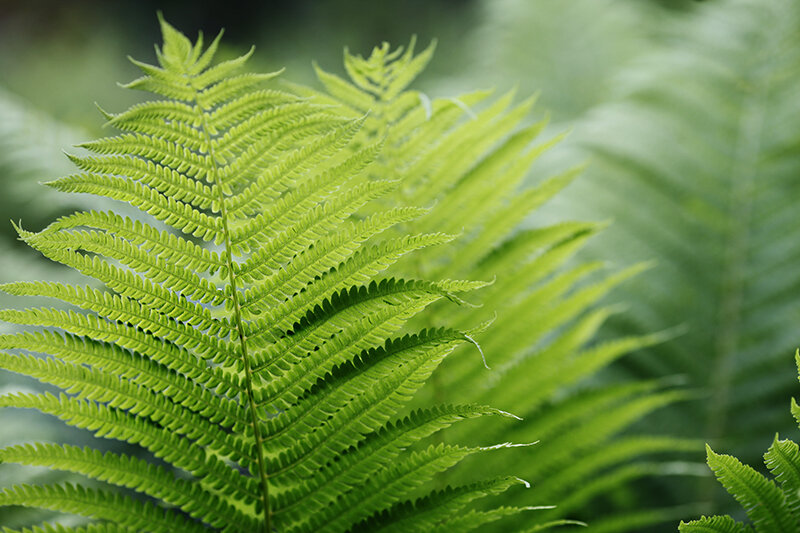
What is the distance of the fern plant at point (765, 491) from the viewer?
507mm

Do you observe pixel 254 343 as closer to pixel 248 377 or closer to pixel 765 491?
pixel 248 377

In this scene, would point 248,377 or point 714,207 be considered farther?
point 714,207

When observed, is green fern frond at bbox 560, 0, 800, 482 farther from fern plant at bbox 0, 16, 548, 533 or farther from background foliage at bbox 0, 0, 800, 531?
fern plant at bbox 0, 16, 548, 533

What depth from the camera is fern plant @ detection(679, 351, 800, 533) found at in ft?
1.66

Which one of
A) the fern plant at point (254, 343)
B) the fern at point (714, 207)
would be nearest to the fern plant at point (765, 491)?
the fern plant at point (254, 343)

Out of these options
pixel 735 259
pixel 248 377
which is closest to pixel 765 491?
pixel 248 377

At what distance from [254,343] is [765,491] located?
0.42 metres

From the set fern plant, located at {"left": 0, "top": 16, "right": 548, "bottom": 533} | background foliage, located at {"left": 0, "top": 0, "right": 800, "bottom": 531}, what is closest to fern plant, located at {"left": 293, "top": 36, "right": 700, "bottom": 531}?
background foliage, located at {"left": 0, "top": 0, "right": 800, "bottom": 531}

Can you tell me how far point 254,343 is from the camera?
1.91 feet

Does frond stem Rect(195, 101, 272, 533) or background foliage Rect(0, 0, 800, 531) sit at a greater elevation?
background foliage Rect(0, 0, 800, 531)

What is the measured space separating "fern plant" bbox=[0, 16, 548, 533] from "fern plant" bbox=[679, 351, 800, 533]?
6.3 inches

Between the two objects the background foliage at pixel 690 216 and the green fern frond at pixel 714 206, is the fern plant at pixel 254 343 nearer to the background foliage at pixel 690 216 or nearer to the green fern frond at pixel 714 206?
the background foliage at pixel 690 216

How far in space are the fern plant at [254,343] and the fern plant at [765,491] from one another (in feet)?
0.53

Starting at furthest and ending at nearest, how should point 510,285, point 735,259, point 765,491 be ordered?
point 735,259
point 510,285
point 765,491
